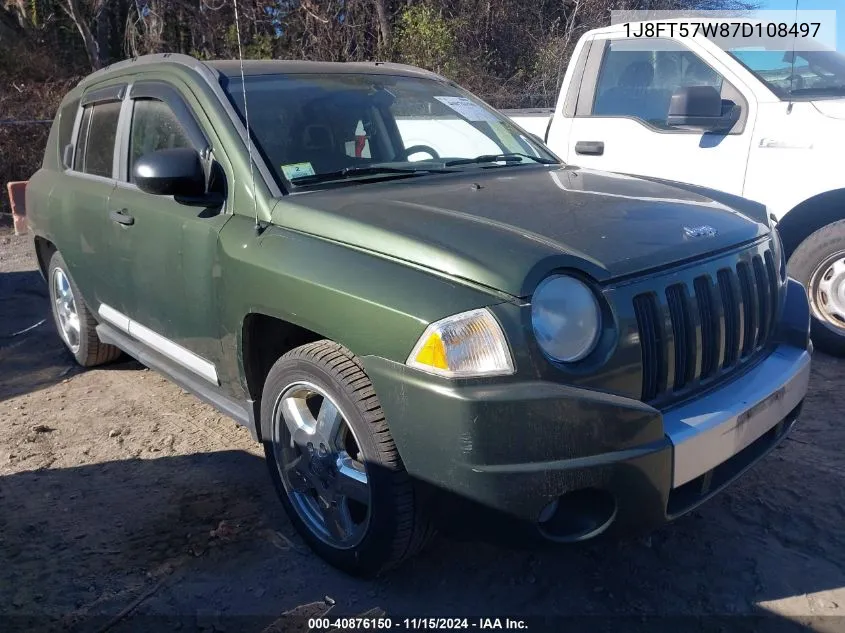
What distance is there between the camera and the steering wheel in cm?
386

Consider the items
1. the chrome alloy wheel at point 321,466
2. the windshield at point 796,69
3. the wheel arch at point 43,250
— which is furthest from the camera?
the wheel arch at point 43,250

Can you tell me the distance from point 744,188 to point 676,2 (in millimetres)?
15502

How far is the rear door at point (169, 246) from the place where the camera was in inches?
128

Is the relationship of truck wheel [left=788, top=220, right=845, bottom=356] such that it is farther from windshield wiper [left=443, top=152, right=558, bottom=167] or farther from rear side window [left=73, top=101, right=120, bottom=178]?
rear side window [left=73, top=101, right=120, bottom=178]

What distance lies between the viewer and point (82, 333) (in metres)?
5.00


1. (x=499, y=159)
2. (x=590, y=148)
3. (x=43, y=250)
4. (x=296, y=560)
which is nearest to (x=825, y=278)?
(x=590, y=148)

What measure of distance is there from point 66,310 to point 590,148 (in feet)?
12.4

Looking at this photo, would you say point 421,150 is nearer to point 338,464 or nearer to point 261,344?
point 261,344

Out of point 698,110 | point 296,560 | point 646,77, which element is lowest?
point 296,560

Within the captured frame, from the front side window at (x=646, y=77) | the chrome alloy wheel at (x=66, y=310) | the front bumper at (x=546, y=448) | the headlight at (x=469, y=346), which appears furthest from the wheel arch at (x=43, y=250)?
the front side window at (x=646, y=77)

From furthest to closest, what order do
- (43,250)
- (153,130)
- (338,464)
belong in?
(43,250) < (153,130) < (338,464)

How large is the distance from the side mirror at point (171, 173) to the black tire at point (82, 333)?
1.94m

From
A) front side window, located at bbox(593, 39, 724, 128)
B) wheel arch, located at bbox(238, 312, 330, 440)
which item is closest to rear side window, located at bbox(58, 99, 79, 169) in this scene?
wheel arch, located at bbox(238, 312, 330, 440)

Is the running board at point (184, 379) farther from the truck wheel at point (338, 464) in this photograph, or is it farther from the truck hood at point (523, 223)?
the truck hood at point (523, 223)
